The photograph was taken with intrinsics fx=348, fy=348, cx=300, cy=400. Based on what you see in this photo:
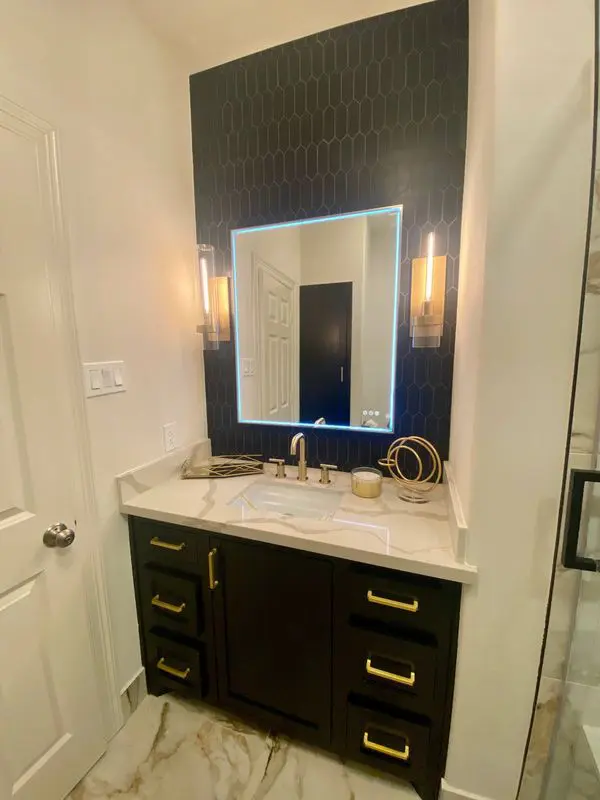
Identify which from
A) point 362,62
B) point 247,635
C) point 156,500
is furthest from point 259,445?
point 362,62

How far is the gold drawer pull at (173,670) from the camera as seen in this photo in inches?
54.2

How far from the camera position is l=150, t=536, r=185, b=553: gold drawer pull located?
1.29 meters

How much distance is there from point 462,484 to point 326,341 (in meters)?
0.86

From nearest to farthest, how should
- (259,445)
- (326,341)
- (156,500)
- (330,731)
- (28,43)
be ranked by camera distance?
(28,43)
(330,731)
(156,500)
(326,341)
(259,445)

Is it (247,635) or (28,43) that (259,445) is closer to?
(247,635)

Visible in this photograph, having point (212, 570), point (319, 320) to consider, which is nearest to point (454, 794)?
point (212, 570)

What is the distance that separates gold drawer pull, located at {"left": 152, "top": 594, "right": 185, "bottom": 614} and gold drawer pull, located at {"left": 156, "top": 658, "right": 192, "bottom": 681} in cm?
25

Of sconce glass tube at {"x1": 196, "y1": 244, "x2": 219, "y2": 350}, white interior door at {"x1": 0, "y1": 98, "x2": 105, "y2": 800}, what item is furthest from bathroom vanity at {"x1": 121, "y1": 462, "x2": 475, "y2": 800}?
sconce glass tube at {"x1": 196, "y1": 244, "x2": 219, "y2": 350}

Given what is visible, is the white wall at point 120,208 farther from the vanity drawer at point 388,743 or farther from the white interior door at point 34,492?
the vanity drawer at point 388,743

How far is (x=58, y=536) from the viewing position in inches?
42.1

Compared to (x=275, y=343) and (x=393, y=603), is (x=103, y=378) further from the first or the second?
(x=393, y=603)

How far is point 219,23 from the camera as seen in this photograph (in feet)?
4.47

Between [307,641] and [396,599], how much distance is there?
1.20ft

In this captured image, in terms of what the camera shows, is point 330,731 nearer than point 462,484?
No
